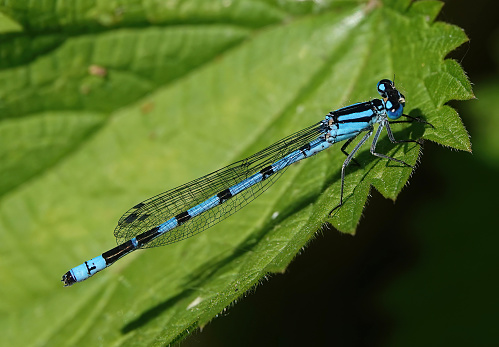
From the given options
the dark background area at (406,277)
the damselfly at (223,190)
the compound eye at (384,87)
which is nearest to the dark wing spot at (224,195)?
the damselfly at (223,190)

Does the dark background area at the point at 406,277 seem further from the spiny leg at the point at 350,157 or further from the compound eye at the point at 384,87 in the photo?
the compound eye at the point at 384,87

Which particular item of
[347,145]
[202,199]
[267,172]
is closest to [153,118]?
[202,199]

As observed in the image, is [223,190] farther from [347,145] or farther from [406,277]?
[406,277]

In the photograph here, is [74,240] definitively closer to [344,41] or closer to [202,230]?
[202,230]

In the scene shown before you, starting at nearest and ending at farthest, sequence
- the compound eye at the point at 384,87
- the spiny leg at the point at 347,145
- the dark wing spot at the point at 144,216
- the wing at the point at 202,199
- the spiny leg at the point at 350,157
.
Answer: the spiny leg at the point at 350,157 → the compound eye at the point at 384,87 → the spiny leg at the point at 347,145 → the wing at the point at 202,199 → the dark wing spot at the point at 144,216

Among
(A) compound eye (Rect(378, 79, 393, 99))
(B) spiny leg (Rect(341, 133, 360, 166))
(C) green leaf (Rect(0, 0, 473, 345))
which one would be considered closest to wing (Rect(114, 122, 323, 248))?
(C) green leaf (Rect(0, 0, 473, 345))

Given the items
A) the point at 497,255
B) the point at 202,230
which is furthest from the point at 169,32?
the point at 497,255
